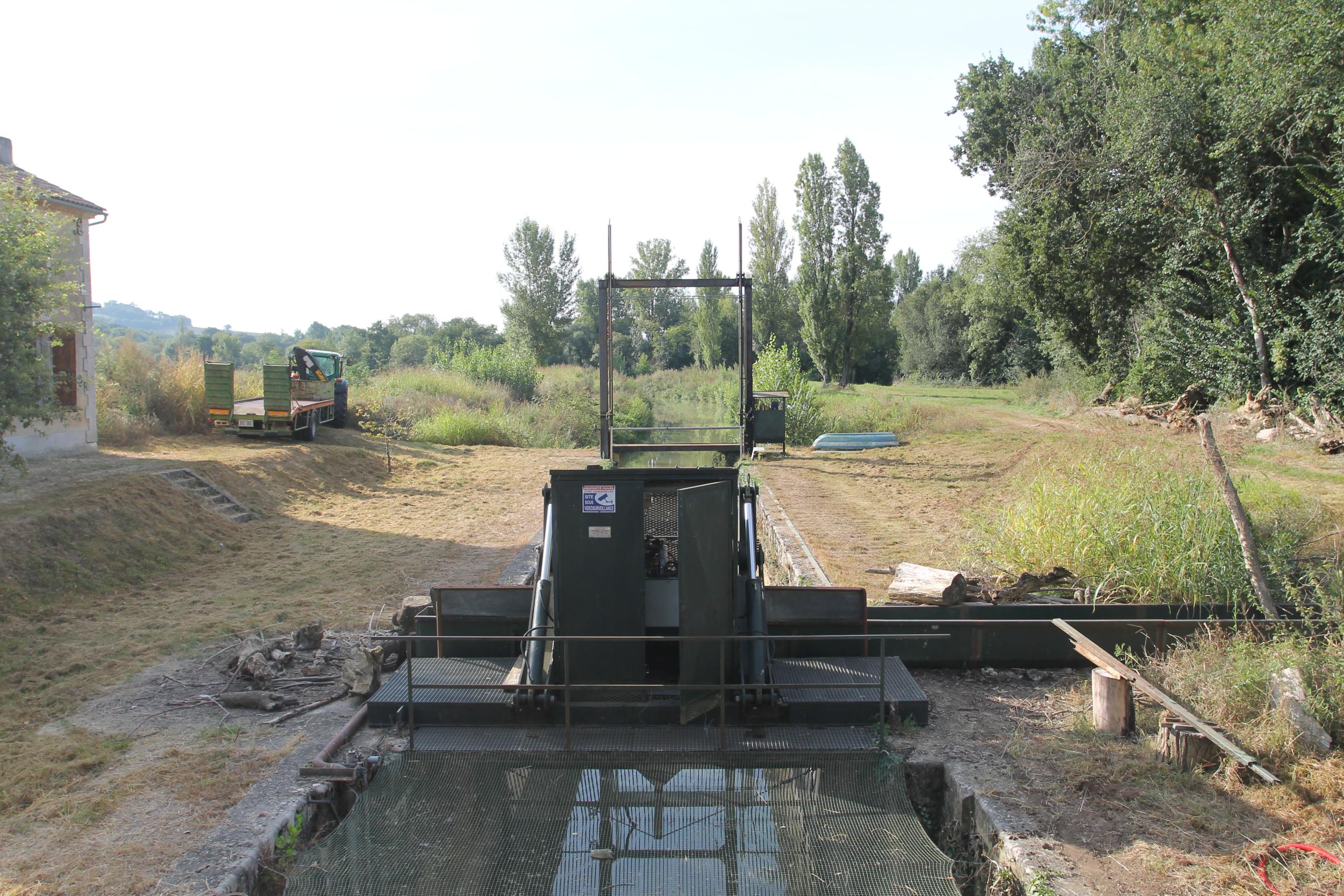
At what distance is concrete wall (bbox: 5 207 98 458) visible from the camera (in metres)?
15.9

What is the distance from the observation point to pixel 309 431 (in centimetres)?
2173

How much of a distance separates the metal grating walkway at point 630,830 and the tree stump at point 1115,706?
1.58 metres

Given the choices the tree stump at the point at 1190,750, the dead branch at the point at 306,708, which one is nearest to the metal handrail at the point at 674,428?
the dead branch at the point at 306,708

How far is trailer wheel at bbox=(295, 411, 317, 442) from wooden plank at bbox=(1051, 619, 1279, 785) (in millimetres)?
19187

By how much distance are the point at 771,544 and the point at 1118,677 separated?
7.42 m

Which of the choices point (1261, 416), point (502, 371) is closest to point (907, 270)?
point (502, 371)

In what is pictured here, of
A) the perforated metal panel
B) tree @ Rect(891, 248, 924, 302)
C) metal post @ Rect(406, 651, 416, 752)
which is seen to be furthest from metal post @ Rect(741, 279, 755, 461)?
tree @ Rect(891, 248, 924, 302)

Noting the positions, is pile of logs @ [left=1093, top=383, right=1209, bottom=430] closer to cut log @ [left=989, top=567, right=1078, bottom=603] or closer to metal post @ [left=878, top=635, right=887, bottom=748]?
cut log @ [left=989, top=567, right=1078, bottom=603]

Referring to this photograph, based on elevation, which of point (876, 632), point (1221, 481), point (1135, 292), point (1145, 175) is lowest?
point (876, 632)

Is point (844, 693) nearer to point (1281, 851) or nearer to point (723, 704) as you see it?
point (723, 704)

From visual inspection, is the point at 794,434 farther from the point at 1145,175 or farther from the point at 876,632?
the point at 876,632

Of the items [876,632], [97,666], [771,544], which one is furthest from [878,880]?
[771,544]

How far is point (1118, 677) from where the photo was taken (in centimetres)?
565

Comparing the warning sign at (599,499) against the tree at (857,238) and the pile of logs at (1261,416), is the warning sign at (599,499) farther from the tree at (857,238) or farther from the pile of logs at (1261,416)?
the tree at (857,238)
